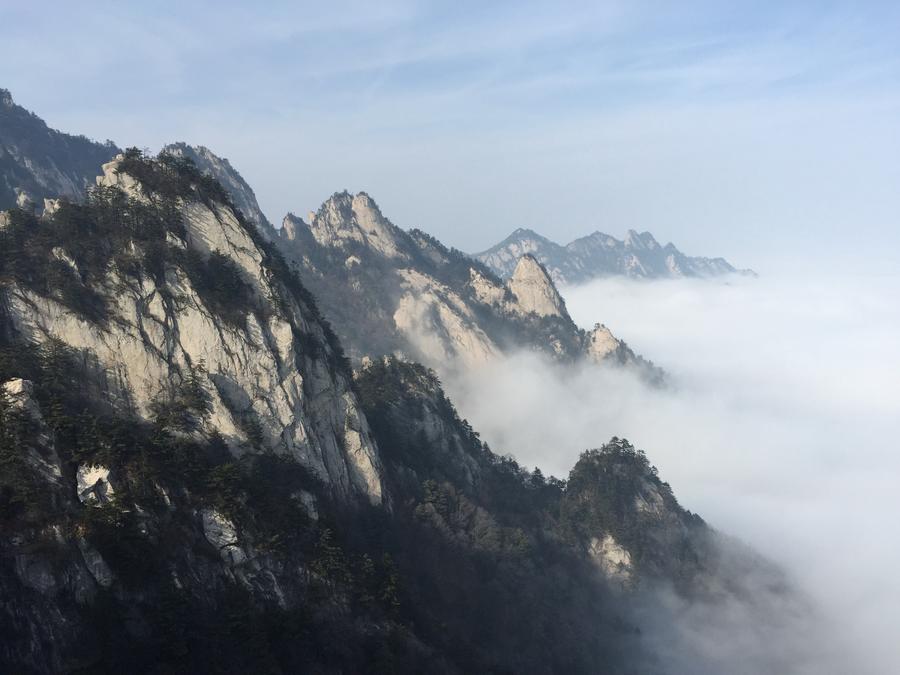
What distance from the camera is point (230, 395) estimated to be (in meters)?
64.0

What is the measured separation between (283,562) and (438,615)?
21921 mm

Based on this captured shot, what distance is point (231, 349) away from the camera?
6500cm

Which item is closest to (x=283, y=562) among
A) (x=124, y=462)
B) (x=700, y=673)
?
(x=124, y=462)

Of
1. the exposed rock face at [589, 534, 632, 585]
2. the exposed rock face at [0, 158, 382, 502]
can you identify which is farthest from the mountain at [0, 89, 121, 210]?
the exposed rock face at [589, 534, 632, 585]

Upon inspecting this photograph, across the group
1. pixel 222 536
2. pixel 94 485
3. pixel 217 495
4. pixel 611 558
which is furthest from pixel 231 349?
pixel 611 558

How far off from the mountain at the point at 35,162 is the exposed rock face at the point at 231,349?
3380 inches

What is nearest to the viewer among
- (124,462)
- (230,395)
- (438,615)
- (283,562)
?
(124,462)

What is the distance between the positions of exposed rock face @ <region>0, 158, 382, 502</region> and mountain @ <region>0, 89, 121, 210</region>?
8585 centimetres

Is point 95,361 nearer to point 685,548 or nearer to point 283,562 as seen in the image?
point 283,562

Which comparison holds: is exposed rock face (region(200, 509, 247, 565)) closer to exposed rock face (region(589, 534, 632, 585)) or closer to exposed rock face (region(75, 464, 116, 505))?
exposed rock face (region(75, 464, 116, 505))

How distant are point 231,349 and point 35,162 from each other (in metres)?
132

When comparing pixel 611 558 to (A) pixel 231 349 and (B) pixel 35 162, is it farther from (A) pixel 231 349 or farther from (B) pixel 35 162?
(B) pixel 35 162

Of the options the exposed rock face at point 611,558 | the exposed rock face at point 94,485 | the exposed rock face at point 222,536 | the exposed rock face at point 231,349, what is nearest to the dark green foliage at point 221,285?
the exposed rock face at point 231,349

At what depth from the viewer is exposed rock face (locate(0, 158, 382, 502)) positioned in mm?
59562
